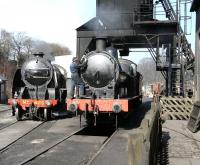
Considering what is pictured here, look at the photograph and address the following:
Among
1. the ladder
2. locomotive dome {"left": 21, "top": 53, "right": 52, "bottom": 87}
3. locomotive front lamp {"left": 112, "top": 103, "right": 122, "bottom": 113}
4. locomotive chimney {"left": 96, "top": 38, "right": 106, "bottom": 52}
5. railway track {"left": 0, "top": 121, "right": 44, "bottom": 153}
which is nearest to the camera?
railway track {"left": 0, "top": 121, "right": 44, "bottom": 153}

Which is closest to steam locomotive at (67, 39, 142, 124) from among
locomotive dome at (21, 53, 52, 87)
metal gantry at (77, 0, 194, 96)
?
locomotive dome at (21, 53, 52, 87)

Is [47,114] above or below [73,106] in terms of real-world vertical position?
below

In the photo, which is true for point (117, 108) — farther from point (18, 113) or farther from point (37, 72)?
point (37, 72)

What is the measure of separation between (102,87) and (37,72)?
4565 millimetres

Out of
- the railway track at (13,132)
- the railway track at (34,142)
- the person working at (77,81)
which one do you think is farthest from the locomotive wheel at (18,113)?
the person working at (77,81)

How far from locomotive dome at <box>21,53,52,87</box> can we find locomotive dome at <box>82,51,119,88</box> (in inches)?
148

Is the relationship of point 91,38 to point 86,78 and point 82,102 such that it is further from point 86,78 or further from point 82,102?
point 82,102

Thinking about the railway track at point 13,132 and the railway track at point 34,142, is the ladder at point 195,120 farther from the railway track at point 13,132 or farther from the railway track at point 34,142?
the railway track at point 13,132

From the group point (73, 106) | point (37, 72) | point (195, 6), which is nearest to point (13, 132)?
point (73, 106)

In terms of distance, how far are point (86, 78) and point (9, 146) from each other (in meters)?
4.73

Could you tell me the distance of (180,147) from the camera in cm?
1012

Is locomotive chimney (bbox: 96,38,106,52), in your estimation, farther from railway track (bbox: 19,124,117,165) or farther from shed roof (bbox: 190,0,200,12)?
shed roof (bbox: 190,0,200,12)

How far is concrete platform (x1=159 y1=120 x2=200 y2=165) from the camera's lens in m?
8.51

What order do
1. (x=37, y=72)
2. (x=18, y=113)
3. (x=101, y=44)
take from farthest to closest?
(x=37, y=72), (x=18, y=113), (x=101, y=44)
